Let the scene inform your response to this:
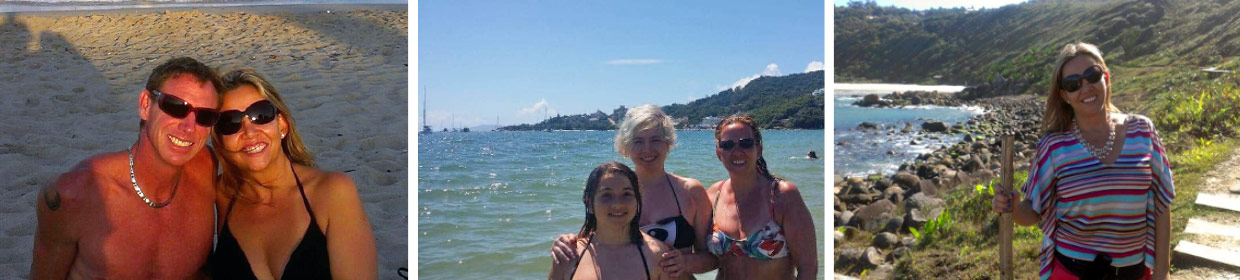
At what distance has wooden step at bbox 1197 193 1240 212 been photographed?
5297 mm

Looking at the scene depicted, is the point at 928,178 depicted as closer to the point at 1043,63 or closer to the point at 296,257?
the point at 1043,63

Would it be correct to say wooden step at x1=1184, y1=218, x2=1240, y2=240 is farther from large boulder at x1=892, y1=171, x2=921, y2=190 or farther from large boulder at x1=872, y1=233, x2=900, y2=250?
large boulder at x1=892, y1=171, x2=921, y2=190

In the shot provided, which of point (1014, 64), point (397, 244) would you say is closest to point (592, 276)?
point (397, 244)

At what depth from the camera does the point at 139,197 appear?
2.95 meters

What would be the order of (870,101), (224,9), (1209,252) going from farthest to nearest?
(224,9)
(870,101)
(1209,252)

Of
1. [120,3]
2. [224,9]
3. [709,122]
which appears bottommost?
[709,122]

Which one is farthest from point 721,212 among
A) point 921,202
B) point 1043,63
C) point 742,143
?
point 1043,63

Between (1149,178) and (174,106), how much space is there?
3.32 meters

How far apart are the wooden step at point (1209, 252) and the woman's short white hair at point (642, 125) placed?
11.0ft

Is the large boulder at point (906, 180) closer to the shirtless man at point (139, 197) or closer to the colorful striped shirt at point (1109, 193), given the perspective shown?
the colorful striped shirt at point (1109, 193)

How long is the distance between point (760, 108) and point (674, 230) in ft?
2.08

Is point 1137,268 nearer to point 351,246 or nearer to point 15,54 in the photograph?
point 351,246

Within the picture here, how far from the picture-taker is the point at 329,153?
665 cm

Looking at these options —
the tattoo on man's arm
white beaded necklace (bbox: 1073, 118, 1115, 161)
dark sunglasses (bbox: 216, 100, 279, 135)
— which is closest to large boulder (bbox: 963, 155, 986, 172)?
white beaded necklace (bbox: 1073, 118, 1115, 161)
